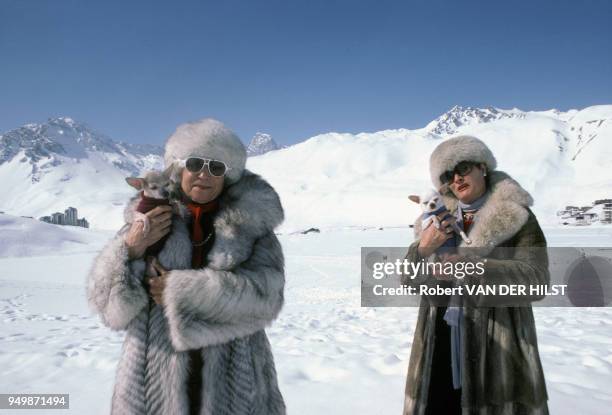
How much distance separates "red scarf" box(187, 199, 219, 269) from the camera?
6.12 feet

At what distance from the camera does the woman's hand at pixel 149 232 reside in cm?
171

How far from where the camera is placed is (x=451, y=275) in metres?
1.93

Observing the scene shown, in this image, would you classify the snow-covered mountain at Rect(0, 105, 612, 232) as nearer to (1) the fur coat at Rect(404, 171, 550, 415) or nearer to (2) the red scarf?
(1) the fur coat at Rect(404, 171, 550, 415)

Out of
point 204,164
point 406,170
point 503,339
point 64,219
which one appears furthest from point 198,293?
point 406,170

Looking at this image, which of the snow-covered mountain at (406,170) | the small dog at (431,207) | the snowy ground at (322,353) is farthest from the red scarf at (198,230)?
the snow-covered mountain at (406,170)

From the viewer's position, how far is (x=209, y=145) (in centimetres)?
191

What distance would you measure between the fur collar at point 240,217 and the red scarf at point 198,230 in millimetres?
35

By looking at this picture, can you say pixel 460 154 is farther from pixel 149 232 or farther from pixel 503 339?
pixel 149 232

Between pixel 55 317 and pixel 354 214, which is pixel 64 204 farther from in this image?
pixel 55 317

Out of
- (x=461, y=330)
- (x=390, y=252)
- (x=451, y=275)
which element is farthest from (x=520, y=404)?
(x=390, y=252)

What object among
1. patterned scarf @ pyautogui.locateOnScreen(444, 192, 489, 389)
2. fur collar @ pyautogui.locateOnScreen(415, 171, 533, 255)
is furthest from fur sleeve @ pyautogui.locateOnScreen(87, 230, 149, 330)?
fur collar @ pyautogui.locateOnScreen(415, 171, 533, 255)

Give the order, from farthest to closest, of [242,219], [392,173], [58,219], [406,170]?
[392,173] → [406,170] → [58,219] → [242,219]

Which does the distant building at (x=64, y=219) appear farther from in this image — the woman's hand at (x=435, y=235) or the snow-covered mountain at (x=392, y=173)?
the woman's hand at (x=435, y=235)

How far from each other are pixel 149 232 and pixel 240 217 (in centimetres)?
41
